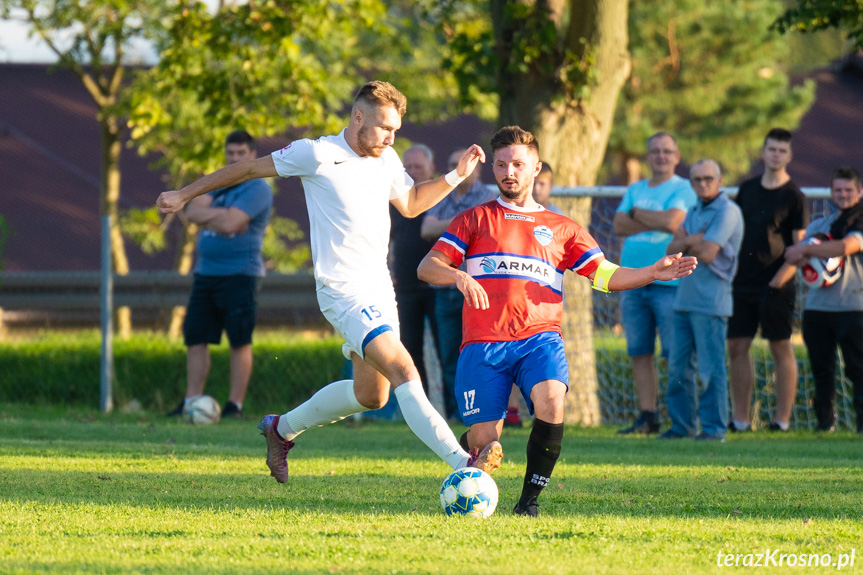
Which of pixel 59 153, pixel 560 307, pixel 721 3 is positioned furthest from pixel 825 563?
pixel 59 153

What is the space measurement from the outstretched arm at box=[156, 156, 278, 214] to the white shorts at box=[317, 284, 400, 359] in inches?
26.9

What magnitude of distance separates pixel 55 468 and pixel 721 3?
22532mm

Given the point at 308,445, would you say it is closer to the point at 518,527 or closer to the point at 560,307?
the point at 560,307

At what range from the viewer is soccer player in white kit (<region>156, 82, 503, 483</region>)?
5344 mm

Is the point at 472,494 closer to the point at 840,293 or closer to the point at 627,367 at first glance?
the point at 840,293

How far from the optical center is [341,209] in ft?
18.3

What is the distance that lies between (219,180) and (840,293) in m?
6.10

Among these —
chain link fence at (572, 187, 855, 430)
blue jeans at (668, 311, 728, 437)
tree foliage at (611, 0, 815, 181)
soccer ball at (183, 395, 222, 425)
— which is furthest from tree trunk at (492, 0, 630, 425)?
tree foliage at (611, 0, 815, 181)

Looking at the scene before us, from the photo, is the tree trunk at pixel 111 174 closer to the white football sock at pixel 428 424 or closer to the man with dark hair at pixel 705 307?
the man with dark hair at pixel 705 307

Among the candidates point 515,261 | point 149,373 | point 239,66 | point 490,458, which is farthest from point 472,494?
point 239,66

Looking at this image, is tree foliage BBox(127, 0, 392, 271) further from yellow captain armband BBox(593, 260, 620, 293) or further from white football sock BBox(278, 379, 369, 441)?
yellow captain armband BBox(593, 260, 620, 293)

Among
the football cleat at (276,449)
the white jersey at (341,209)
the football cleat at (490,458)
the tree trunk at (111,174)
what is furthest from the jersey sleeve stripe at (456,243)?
the tree trunk at (111,174)

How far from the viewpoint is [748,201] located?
376 inches

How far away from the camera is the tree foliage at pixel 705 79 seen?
2512cm
